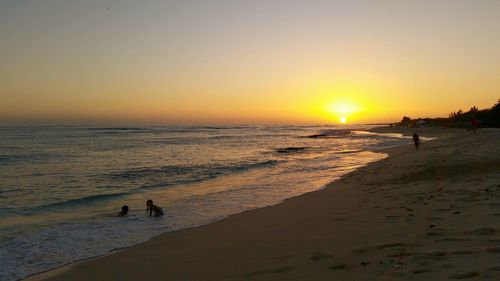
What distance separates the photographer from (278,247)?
7.06 meters

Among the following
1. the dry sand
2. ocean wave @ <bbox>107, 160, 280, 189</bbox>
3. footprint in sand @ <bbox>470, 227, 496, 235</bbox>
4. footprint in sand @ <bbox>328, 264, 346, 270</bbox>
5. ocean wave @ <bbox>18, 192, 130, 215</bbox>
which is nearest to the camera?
the dry sand

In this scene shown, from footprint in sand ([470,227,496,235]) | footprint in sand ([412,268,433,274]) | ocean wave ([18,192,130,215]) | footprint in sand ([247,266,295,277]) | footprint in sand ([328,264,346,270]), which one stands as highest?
footprint in sand ([470,227,496,235])

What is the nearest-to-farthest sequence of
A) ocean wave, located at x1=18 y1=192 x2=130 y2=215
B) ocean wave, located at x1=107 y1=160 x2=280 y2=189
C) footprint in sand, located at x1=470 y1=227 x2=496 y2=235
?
footprint in sand, located at x1=470 y1=227 x2=496 y2=235, ocean wave, located at x1=18 y1=192 x2=130 y2=215, ocean wave, located at x1=107 y1=160 x2=280 y2=189

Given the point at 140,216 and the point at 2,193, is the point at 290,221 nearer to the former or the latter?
the point at 140,216

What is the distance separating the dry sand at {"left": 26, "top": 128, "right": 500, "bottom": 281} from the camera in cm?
495

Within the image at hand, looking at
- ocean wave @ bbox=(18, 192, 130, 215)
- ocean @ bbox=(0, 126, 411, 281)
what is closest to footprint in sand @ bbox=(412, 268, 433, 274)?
ocean @ bbox=(0, 126, 411, 281)

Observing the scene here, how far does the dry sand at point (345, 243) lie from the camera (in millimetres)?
4949

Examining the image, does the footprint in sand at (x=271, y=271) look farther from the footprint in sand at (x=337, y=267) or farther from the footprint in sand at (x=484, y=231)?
the footprint in sand at (x=484, y=231)

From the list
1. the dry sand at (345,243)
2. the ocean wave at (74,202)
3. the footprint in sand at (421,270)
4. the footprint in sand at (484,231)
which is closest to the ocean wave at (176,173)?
the ocean wave at (74,202)

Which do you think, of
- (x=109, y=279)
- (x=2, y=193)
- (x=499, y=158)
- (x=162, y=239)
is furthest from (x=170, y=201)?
(x=499, y=158)

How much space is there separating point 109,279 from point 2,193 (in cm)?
1240

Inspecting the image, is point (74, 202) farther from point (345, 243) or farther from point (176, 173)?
point (345, 243)

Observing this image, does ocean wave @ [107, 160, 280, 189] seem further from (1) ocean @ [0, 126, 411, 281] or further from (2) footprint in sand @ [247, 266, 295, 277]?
(2) footprint in sand @ [247, 266, 295, 277]

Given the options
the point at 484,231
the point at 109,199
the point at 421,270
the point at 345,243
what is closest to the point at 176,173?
the point at 109,199
